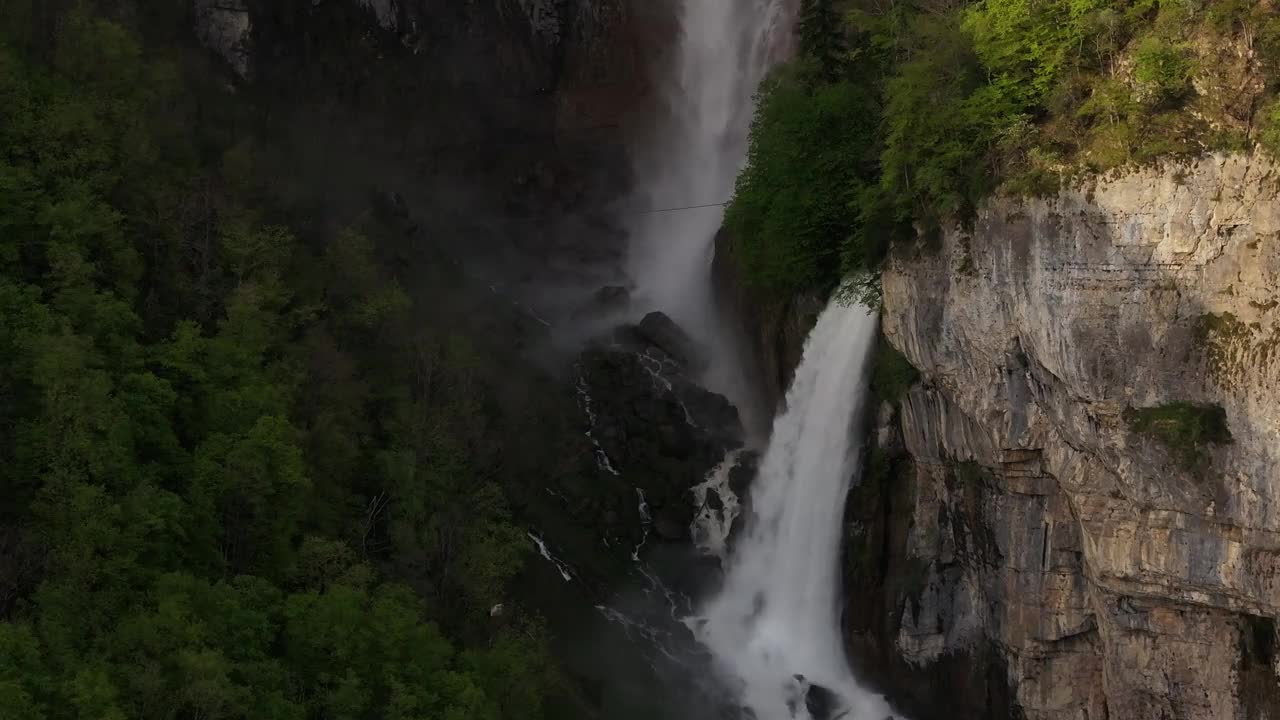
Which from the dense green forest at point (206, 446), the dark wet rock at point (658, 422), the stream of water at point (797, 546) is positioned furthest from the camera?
the dark wet rock at point (658, 422)

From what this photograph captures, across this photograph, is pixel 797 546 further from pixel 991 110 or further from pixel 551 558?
pixel 991 110

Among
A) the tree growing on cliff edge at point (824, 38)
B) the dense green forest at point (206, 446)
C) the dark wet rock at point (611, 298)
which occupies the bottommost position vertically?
the dense green forest at point (206, 446)

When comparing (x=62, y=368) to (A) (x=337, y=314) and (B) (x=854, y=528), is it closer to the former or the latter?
(A) (x=337, y=314)

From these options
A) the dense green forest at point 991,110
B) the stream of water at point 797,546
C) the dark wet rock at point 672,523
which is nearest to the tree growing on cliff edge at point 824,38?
the dense green forest at point 991,110

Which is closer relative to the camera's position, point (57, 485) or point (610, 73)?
point (57, 485)

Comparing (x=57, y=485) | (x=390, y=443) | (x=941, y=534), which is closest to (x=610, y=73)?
(x=390, y=443)

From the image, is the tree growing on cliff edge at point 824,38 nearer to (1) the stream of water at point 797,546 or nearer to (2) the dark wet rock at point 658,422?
(1) the stream of water at point 797,546
